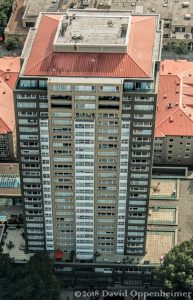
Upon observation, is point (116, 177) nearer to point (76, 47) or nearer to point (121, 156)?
point (121, 156)

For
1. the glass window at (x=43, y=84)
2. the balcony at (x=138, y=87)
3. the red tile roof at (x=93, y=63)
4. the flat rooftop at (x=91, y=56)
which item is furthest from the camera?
the glass window at (x=43, y=84)

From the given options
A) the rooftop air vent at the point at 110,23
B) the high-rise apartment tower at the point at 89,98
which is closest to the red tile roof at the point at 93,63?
the high-rise apartment tower at the point at 89,98

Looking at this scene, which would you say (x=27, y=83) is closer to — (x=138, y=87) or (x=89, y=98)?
(x=89, y=98)

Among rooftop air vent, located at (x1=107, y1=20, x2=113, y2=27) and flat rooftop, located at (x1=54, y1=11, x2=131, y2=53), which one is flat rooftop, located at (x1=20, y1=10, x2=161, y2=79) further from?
rooftop air vent, located at (x1=107, y1=20, x2=113, y2=27)

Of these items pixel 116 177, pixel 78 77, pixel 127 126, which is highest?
pixel 78 77

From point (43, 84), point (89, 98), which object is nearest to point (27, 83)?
point (43, 84)

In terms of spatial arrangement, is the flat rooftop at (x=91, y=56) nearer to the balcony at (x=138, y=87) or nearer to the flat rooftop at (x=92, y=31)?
the flat rooftop at (x=92, y=31)

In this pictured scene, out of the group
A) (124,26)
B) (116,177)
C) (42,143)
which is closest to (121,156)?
(116,177)

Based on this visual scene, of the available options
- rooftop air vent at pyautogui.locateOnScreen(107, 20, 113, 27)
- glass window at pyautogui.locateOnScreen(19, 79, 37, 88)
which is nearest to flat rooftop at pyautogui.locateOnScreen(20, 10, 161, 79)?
rooftop air vent at pyautogui.locateOnScreen(107, 20, 113, 27)
